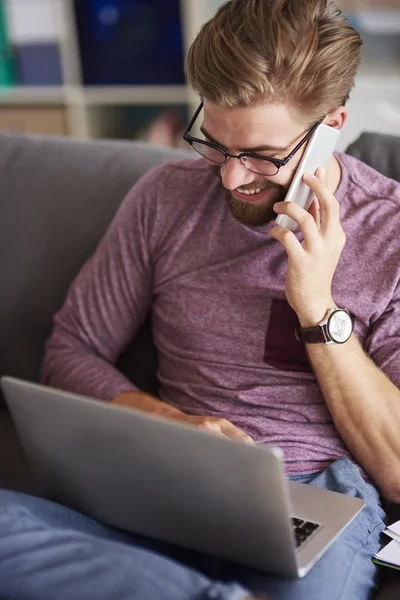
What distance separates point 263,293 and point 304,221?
0.58 ft

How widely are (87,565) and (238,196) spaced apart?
0.63m

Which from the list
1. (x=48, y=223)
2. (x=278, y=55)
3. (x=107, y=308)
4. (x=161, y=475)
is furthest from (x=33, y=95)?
(x=161, y=475)

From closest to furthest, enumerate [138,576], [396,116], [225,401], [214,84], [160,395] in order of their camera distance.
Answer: [138,576] < [214,84] < [225,401] < [160,395] < [396,116]

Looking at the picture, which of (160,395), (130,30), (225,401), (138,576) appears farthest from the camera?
(130,30)

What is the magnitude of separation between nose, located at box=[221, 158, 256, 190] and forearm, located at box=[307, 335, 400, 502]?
0.27 m

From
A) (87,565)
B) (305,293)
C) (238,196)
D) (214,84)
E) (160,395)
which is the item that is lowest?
(160,395)

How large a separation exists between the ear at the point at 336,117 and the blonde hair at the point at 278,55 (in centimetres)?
3

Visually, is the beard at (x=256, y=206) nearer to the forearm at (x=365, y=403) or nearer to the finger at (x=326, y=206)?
the finger at (x=326, y=206)

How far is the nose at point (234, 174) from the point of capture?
1.29m

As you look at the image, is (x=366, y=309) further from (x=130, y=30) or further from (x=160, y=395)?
(x=130, y=30)

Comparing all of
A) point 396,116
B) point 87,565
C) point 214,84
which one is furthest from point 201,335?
point 396,116

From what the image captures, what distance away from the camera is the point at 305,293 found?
1.29 meters

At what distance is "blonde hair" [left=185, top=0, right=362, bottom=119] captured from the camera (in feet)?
4.05

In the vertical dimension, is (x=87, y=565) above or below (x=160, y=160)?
below
